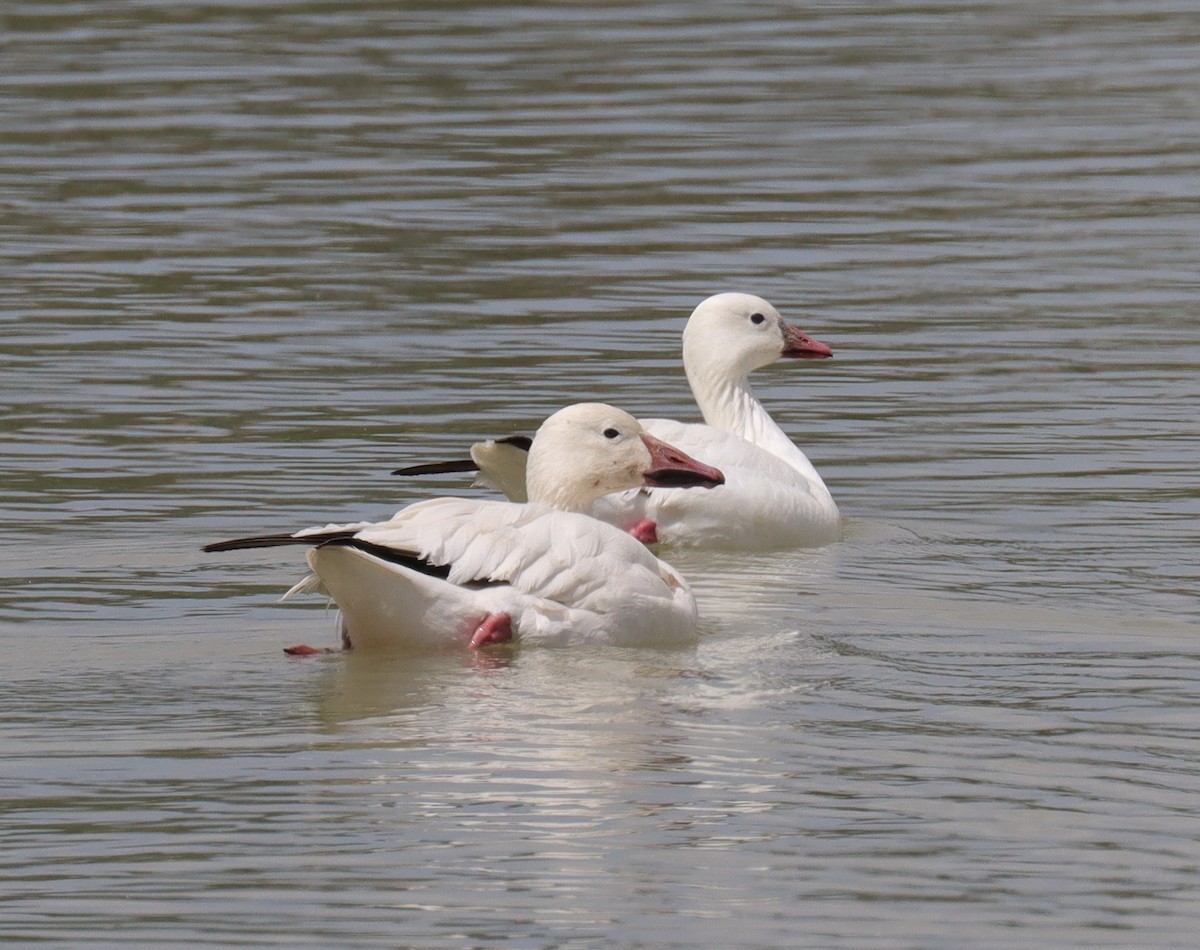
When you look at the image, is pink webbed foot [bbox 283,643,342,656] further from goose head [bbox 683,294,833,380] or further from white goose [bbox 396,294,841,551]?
goose head [bbox 683,294,833,380]

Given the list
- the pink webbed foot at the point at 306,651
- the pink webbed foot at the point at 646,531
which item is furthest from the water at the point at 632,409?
the pink webbed foot at the point at 646,531

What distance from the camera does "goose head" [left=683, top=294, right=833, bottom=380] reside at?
516 inches

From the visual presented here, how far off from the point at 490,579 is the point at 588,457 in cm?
121

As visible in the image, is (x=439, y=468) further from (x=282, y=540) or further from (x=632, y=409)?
(x=632, y=409)

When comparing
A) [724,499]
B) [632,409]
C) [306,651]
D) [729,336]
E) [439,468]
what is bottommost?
[306,651]

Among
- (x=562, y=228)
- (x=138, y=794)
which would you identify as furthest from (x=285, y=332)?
(x=138, y=794)

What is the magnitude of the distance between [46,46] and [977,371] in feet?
51.9

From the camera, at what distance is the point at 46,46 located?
28.0m

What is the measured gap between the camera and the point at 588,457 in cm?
1048

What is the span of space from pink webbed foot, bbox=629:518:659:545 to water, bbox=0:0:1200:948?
253 mm

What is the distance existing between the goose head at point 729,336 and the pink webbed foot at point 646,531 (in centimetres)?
155

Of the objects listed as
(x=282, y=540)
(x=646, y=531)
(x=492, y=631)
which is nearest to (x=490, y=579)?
(x=492, y=631)

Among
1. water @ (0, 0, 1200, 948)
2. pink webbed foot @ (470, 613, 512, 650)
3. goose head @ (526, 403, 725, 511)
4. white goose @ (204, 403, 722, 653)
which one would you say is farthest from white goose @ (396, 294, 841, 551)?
pink webbed foot @ (470, 613, 512, 650)

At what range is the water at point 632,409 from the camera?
6879 mm
